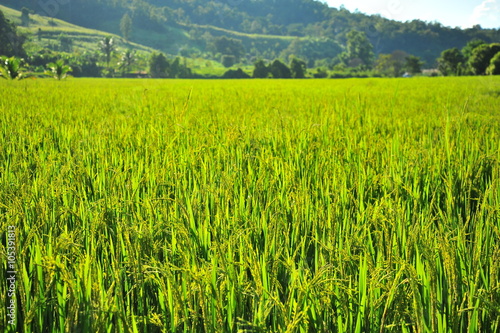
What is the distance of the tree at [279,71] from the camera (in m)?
64.6

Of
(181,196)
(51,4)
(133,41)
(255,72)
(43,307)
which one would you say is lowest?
(43,307)

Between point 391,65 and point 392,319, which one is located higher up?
point 391,65

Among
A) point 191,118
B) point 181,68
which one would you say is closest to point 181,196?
point 191,118

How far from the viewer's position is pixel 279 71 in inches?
2552

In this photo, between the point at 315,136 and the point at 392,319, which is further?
the point at 315,136

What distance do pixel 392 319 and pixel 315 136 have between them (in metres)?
2.55

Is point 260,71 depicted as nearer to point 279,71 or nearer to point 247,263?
point 279,71

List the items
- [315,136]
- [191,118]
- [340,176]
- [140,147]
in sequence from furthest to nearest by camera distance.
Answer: [191,118] → [315,136] → [140,147] → [340,176]

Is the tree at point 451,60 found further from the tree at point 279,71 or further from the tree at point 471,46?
the tree at point 279,71

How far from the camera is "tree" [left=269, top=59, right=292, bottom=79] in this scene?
64625 millimetres

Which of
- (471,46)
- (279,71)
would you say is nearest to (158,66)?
(279,71)

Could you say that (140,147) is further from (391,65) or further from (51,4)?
(51,4)

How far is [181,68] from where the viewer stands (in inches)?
2916

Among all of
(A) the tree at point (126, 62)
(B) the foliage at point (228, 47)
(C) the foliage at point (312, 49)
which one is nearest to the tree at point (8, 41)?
(A) the tree at point (126, 62)
